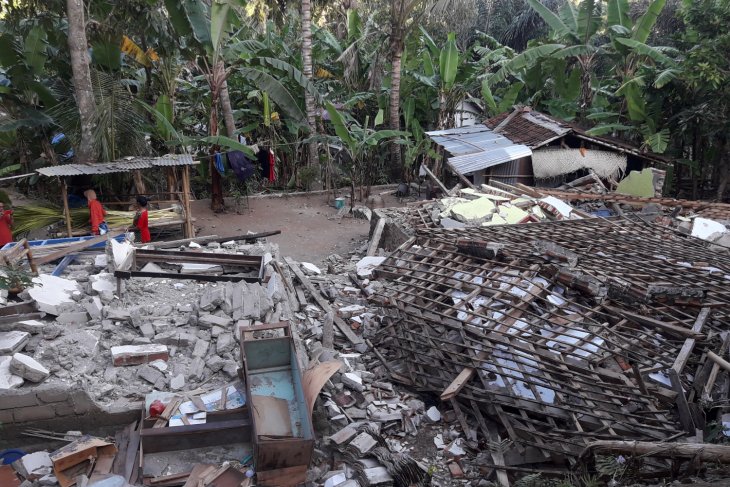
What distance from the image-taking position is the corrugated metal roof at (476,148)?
12.9 m

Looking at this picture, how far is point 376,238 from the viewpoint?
1076 centimetres

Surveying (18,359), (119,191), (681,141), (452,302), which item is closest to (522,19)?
(681,141)

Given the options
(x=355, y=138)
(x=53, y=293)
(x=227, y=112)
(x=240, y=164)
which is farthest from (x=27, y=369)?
(x=355, y=138)

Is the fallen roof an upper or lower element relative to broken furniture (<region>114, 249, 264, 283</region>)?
upper

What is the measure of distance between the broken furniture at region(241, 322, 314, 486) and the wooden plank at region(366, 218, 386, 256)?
491 centimetres

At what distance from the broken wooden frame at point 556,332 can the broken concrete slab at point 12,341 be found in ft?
12.7

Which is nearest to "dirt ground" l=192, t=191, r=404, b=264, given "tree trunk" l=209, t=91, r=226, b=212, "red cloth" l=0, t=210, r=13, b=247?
"tree trunk" l=209, t=91, r=226, b=212

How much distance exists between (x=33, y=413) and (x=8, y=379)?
0.36m

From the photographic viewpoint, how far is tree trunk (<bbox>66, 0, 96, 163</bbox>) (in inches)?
357

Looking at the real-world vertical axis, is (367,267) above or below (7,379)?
below

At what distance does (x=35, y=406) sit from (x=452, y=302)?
4387 mm

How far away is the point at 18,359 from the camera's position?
14.3 feet

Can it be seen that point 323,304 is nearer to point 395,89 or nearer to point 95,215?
point 95,215

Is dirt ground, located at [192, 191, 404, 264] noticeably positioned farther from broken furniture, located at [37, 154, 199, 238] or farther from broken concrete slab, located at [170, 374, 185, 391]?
broken concrete slab, located at [170, 374, 185, 391]
